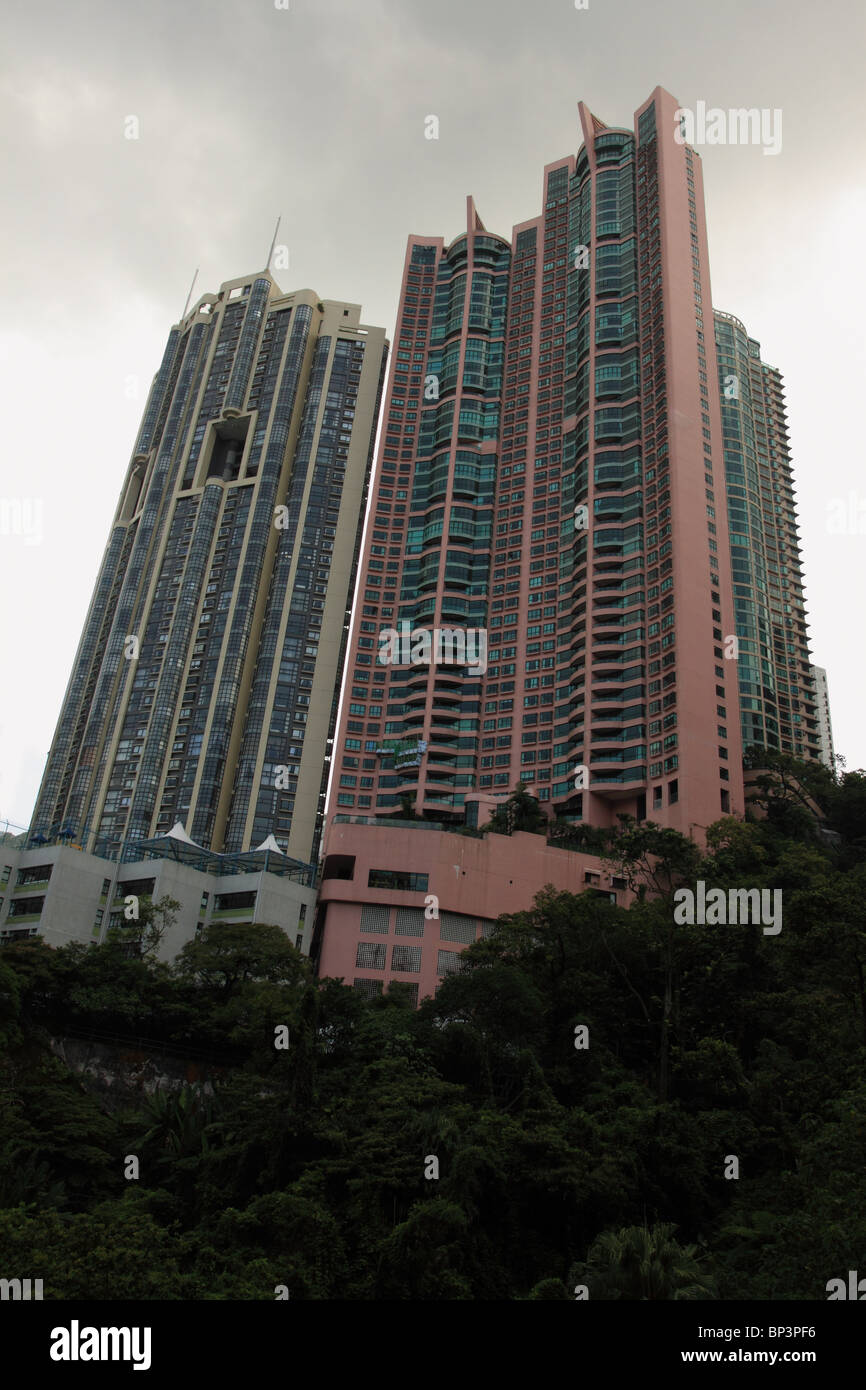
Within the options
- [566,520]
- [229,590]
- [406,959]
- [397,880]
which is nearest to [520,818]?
[397,880]

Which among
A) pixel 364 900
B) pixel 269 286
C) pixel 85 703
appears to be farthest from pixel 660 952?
pixel 269 286

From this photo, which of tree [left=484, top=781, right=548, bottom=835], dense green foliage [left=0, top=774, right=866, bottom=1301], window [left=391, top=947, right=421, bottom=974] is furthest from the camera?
tree [left=484, top=781, right=548, bottom=835]

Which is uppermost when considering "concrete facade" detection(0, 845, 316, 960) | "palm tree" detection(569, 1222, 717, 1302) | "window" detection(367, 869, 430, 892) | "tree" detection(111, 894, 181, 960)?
"window" detection(367, 869, 430, 892)

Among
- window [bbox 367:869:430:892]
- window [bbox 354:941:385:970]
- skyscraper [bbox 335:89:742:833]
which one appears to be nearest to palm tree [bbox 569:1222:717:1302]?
window [bbox 354:941:385:970]

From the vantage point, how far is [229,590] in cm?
11012

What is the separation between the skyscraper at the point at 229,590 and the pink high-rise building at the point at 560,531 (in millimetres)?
4204

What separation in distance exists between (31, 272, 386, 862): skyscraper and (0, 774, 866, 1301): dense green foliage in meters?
49.3

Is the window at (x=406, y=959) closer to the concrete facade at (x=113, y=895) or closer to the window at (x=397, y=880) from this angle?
the window at (x=397, y=880)

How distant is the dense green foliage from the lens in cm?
2616

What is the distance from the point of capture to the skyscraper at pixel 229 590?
100250 mm

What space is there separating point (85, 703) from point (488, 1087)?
85.9 m

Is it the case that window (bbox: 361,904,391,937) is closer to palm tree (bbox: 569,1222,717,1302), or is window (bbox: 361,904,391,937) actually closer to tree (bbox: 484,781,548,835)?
tree (bbox: 484,781,548,835)

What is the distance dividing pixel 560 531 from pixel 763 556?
796 inches
